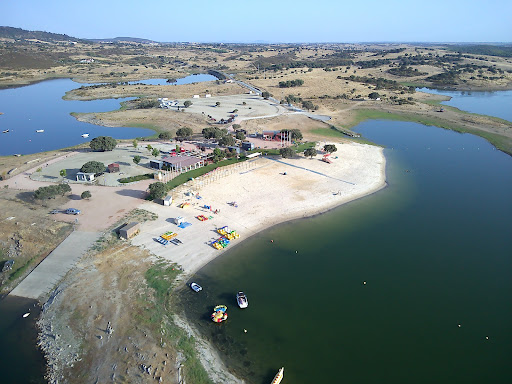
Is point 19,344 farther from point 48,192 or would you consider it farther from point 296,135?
point 296,135

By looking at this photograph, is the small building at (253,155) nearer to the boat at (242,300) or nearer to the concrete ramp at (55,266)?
the concrete ramp at (55,266)

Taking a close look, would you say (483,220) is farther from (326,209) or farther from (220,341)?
(220,341)

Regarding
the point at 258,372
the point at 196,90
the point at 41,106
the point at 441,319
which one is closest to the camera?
the point at 258,372

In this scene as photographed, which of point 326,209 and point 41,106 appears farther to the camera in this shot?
point 41,106

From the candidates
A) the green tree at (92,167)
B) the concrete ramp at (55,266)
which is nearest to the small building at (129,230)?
the concrete ramp at (55,266)

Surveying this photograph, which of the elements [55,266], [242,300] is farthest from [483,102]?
[55,266]

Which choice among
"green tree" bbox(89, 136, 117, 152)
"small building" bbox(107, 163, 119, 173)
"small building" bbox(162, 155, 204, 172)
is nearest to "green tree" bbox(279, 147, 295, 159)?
"small building" bbox(162, 155, 204, 172)

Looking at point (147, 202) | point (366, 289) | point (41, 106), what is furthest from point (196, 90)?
point (366, 289)
